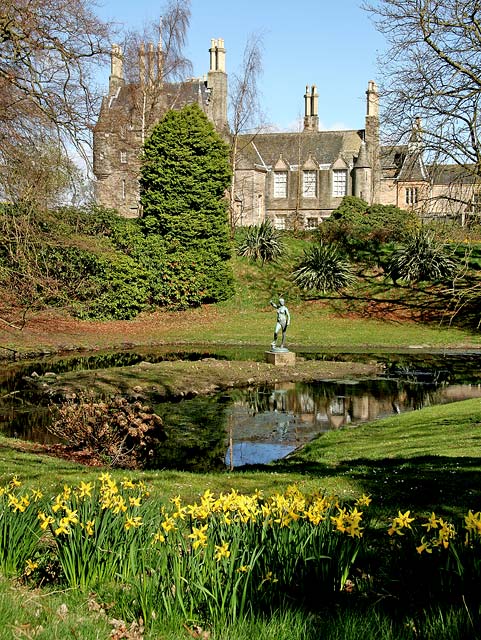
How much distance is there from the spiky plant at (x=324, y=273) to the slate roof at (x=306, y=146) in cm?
2873

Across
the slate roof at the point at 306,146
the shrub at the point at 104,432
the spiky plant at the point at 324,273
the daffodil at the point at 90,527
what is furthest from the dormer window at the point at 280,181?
the daffodil at the point at 90,527

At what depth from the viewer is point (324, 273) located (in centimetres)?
3725

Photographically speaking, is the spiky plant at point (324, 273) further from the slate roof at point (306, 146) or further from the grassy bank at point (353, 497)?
the slate roof at point (306, 146)

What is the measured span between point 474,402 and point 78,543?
1229 cm

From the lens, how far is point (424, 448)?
11242 millimetres

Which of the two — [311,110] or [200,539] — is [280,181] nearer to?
[311,110]

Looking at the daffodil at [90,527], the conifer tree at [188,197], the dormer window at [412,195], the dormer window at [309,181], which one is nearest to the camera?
the daffodil at [90,527]

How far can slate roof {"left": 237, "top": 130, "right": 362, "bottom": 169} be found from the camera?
66250mm

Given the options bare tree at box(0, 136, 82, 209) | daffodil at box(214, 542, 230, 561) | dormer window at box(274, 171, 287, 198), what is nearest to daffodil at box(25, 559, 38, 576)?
daffodil at box(214, 542, 230, 561)

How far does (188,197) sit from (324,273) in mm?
7627

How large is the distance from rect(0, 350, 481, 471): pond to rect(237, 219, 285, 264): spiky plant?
52.8 feet

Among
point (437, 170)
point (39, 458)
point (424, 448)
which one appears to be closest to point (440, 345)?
point (437, 170)

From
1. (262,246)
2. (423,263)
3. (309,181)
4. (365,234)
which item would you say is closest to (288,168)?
(309,181)

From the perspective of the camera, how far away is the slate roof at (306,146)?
66.2 metres
